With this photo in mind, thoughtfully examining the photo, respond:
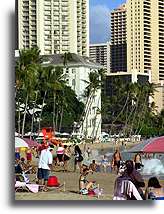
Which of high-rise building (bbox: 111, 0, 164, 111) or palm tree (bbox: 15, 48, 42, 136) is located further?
high-rise building (bbox: 111, 0, 164, 111)

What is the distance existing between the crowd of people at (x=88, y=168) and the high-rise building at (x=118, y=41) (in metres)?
0.97

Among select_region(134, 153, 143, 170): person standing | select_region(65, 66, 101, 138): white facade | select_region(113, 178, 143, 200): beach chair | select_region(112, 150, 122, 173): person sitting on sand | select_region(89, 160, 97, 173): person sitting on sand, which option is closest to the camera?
select_region(113, 178, 143, 200): beach chair

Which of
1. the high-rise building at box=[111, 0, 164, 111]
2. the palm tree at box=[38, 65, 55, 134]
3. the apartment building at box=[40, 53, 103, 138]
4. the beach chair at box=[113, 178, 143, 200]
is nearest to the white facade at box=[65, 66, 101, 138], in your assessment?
the apartment building at box=[40, 53, 103, 138]

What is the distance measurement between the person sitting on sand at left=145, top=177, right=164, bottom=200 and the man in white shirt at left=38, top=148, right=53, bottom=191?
3.39ft

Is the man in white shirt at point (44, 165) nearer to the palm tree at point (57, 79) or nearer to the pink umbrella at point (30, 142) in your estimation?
the pink umbrella at point (30, 142)

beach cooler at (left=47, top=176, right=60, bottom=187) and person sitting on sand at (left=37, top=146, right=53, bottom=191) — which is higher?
person sitting on sand at (left=37, top=146, right=53, bottom=191)

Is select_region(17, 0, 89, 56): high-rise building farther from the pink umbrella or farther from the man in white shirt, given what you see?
the man in white shirt

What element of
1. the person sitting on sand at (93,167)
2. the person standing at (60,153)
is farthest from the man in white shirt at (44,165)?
the person sitting on sand at (93,167)

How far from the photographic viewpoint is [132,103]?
7.49 metres

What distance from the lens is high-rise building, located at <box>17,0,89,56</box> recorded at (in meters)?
5.27

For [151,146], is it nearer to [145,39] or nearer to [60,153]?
[60,153]

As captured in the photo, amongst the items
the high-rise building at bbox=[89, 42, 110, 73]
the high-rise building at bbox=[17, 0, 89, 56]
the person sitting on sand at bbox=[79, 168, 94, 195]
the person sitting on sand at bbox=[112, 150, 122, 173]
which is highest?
the high-rise building at bbox=[17, 0, 89, 56]

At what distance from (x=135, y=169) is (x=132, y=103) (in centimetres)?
272

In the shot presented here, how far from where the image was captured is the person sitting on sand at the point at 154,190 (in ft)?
15.3
